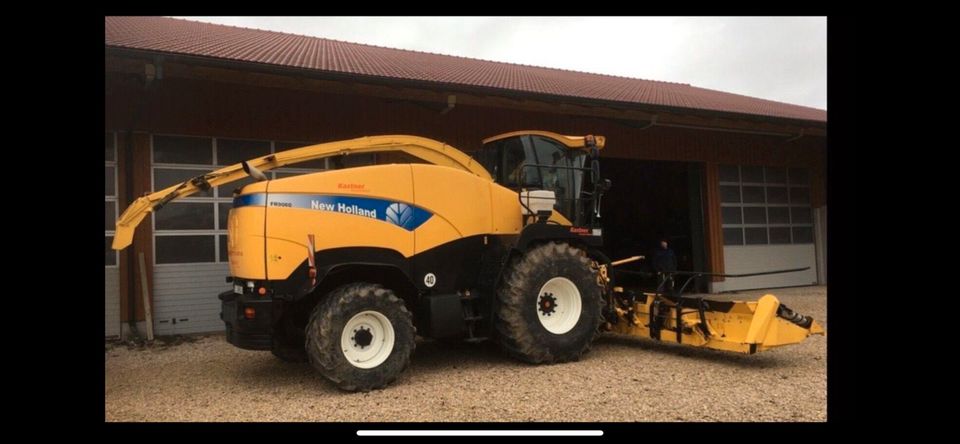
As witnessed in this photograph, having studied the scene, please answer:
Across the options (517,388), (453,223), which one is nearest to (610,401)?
(517,388)

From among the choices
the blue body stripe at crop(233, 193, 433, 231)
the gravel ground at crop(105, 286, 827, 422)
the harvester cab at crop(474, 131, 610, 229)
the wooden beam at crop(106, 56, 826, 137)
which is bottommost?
the gravel ground at crop(105, 286, 827, 422)

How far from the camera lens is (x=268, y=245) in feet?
17.2

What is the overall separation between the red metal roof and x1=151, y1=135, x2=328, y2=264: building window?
144cm

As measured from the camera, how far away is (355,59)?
10648 mm

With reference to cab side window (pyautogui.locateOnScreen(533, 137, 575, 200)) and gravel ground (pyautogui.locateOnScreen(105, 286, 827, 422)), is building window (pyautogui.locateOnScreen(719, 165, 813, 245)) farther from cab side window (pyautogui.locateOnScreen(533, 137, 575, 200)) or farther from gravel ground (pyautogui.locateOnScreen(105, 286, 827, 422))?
cab side window (pyautogui.locateOnScreen(533, 137, 575, 200))

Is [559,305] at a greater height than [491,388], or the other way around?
[559,305]

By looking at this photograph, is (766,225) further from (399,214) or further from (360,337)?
(360,337)

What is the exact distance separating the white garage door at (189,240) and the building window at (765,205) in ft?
36.0

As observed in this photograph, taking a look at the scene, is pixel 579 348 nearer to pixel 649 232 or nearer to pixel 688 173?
pixel 688 173

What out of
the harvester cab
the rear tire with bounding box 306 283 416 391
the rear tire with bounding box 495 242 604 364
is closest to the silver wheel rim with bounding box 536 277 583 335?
the rear tire with bounding box 495 242 604 364

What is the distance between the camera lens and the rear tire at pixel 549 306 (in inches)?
244

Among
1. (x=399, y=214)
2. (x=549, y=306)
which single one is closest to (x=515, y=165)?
(x=549, y=306)

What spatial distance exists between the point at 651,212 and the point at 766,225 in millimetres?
2816

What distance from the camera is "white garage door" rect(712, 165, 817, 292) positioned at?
563 inches
